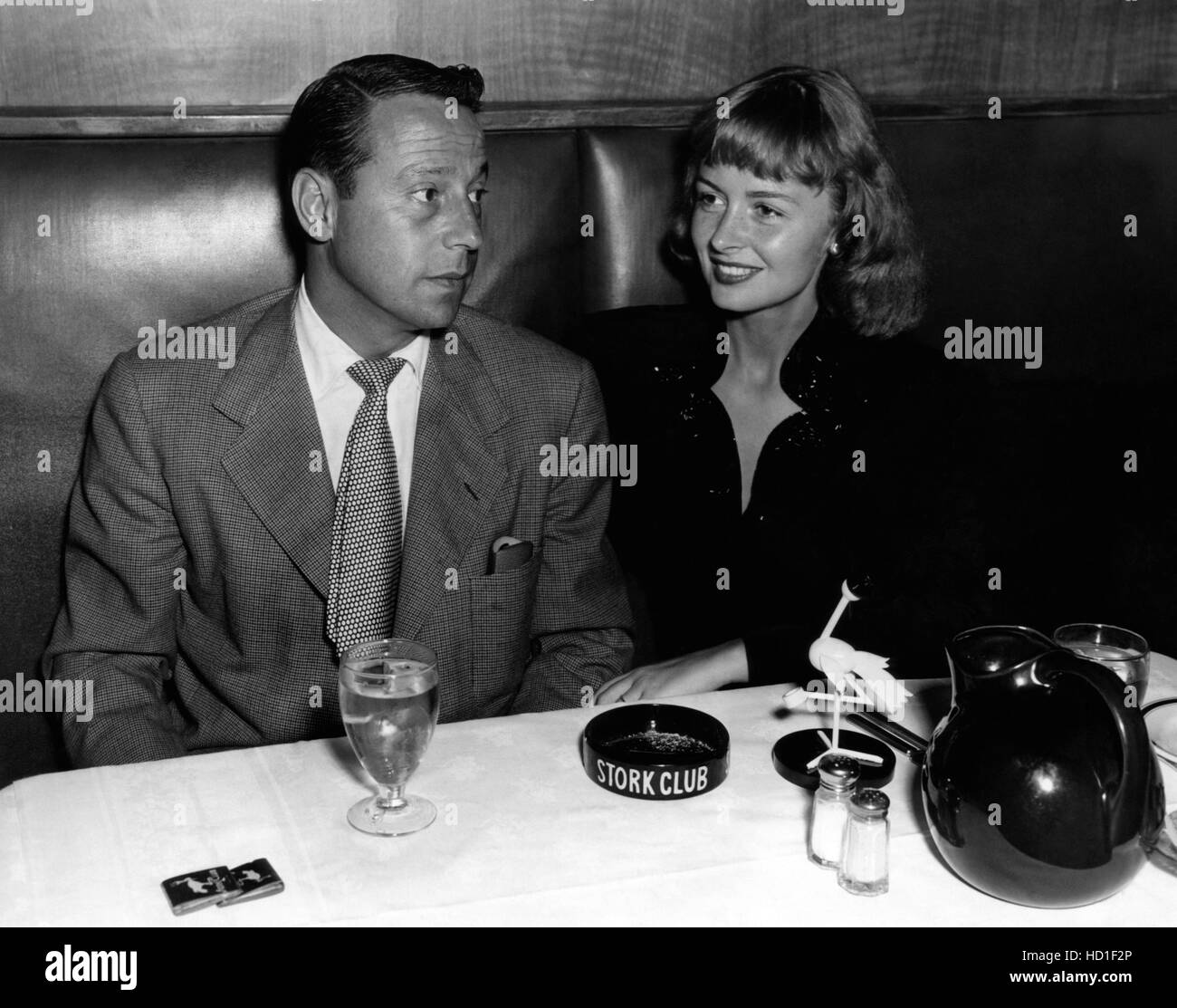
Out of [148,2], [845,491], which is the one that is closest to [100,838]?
[845,491]

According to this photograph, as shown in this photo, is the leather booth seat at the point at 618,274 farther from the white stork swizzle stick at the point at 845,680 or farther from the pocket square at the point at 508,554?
the white stork swizzle stick at the point at 845,680

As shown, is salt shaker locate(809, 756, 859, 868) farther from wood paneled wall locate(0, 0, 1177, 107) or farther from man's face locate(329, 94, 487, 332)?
wood paneled wall locate(0, 0, 1177, 107)

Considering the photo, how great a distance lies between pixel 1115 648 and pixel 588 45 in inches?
64.4

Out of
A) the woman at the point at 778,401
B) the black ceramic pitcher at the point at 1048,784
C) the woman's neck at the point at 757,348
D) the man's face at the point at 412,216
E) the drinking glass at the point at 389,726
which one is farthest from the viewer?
the woman's neck at the point at 757,348

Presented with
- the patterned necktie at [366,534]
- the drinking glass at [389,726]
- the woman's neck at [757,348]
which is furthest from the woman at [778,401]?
the drinking glass at [389,726]

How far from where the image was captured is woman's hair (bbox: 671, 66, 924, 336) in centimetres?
207

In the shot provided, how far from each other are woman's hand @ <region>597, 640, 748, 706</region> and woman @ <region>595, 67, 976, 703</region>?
25cm

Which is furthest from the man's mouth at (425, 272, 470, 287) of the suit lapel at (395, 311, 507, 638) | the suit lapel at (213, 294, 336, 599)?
the suit lapel at (213, 294, 336, 599)

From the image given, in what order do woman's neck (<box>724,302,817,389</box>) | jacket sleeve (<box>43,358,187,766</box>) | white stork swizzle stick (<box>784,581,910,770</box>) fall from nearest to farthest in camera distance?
white stork swizzle stick (<box>784,581,910,770</box>)
jacket sleeve (<box>43,358,187,766</box>)
woman's neck (<box>724,302,817,389</box>)

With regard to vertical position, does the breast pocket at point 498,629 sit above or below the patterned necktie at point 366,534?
below

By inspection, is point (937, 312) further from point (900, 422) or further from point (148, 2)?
point (148, 2)

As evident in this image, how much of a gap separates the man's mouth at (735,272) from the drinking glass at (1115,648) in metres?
0.93

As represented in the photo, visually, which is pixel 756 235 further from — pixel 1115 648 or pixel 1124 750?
pixel 1124 750

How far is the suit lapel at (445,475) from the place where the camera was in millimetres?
1778
